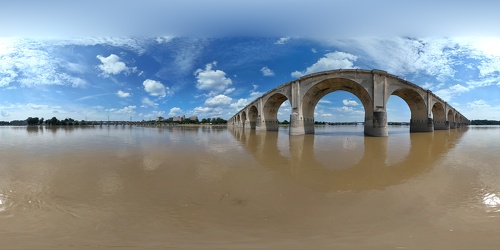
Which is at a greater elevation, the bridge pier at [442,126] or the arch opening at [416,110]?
the arch opening at [416,110]

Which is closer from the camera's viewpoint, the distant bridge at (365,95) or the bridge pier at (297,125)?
the distant bridge at (365,95)

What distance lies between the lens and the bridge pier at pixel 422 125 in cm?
4174

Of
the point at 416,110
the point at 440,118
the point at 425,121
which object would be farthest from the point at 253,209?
the point at 440,118

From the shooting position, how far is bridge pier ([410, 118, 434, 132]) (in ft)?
137

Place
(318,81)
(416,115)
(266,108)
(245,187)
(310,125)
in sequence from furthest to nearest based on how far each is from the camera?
(266,108) → (416,115) → (310,125) → (318,81) → (245,187)

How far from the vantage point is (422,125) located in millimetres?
42875

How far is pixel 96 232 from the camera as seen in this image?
13.9 ft

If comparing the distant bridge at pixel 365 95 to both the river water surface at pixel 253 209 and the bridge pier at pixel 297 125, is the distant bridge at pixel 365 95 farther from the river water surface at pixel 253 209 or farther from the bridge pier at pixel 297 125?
the river water surface at pixel 253 209

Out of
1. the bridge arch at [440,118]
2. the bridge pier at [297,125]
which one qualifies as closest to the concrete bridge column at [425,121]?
the bridge arch at [440,118]

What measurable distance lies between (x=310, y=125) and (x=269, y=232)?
126ft

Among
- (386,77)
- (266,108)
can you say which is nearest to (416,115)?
(386,77)

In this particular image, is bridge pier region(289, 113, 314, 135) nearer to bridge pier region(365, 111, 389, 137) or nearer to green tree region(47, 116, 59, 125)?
bridge pier region(365, 111, 389, 137)

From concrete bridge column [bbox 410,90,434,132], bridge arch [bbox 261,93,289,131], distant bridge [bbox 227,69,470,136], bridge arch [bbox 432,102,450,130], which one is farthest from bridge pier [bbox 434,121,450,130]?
bridge arch [bbox 261,93,289,131]

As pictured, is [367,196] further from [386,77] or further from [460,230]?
[386,77]
